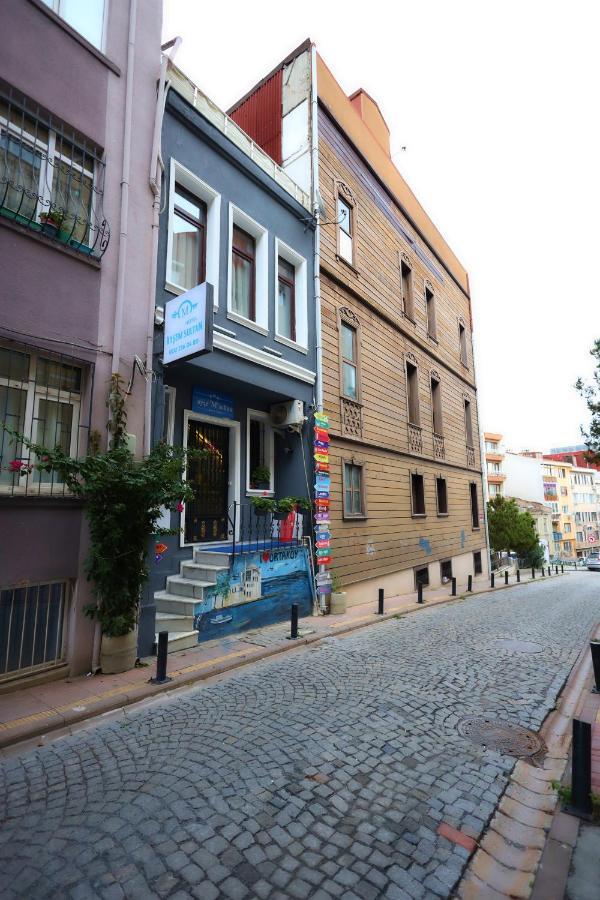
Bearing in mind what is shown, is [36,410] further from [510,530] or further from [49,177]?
[510,530]

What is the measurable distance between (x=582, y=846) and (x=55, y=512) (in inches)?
241

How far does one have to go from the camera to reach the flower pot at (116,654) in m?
6.22

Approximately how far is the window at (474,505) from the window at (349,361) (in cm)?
1157

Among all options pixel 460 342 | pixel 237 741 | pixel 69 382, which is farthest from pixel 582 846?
pixel 460 342

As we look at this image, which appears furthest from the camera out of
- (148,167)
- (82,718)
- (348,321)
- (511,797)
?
(348,321)

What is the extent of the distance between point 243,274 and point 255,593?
688cm

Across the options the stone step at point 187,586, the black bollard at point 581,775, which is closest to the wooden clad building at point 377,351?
the stone step at point 187,586

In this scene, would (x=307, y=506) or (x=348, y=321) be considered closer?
(x=307, y=506)

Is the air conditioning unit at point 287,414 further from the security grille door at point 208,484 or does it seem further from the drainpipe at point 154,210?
the drainpipe at point 154,210

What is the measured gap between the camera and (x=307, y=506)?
1074 cm

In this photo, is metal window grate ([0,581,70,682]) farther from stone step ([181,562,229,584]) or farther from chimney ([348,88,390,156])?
chimney ([348,88,390,156])

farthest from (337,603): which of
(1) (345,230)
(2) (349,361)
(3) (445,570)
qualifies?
(1) (345,230)

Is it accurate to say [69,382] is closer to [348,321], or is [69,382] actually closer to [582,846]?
[582,846]

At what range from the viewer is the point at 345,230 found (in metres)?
14.1
